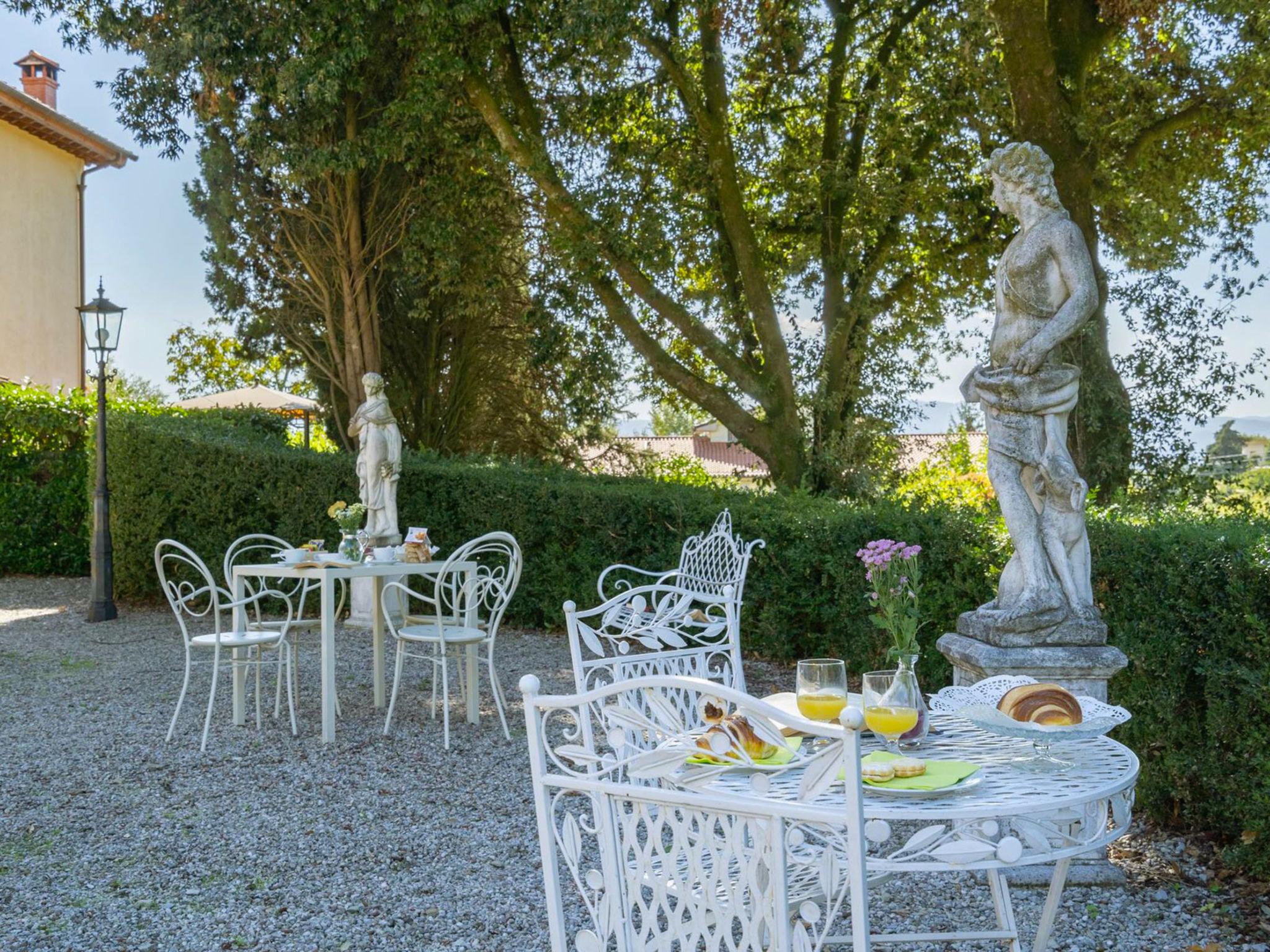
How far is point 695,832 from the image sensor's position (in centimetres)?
178

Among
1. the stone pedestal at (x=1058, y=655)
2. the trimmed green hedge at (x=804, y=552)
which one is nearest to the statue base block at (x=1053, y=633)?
the stone pedestal at (x=1058, y=655)

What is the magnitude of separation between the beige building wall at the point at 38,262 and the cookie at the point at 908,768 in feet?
64.8

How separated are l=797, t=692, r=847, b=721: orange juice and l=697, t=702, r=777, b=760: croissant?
188 millimetres

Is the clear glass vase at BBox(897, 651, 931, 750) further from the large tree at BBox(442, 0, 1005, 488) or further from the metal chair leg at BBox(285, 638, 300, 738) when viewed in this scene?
the large tree at BBox(442, 0, 1005, 488)

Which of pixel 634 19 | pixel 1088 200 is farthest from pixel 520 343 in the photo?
pixel 1088 200

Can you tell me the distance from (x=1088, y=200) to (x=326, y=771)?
7.52 meters

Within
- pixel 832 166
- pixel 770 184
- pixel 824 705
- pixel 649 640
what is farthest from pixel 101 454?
pixel 824 705

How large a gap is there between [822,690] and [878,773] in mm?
379

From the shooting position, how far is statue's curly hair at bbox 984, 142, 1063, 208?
4055 millimetres

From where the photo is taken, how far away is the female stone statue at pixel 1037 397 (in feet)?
13.1

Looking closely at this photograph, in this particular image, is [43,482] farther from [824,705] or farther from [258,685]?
[824,705]

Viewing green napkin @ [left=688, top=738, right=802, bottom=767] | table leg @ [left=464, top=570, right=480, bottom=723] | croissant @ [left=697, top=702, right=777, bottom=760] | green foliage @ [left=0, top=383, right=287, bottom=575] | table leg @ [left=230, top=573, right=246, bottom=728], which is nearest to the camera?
croissant @ [left=697, top=702, right=777, bottom=760]

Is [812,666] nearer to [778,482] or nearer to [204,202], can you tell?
[778,482]

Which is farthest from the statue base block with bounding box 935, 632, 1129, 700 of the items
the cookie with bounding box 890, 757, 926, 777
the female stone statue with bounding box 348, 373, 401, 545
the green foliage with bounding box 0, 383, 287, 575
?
the green foliage with bounding box 0, 383, 287, 575
